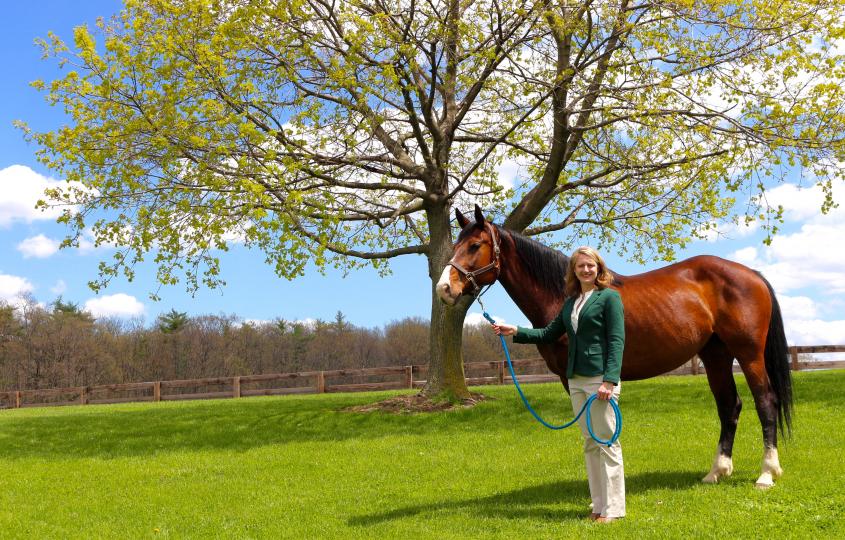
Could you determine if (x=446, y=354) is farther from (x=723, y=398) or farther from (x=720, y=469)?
(x=720, y=469)

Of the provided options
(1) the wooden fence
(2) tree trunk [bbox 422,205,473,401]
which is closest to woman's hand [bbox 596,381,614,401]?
(2) tree trunk [bbox 422,205,473,401]

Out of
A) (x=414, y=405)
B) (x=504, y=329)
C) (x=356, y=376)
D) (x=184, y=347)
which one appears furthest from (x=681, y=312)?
(x=184, y=347)

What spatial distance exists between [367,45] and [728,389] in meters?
8.91

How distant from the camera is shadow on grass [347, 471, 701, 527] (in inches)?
234

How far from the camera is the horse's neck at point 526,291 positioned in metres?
6.00

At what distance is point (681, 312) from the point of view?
6254mm

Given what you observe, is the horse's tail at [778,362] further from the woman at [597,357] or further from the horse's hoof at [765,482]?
the woman at [597,357]

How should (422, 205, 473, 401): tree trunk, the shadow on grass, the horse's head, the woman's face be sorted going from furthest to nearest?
(422, 205, 473, 401): tree trunk, the shadow on grass, the horse's head, the woman's face

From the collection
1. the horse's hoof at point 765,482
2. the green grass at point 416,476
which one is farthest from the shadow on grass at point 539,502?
the horse's hoof at point 765,482

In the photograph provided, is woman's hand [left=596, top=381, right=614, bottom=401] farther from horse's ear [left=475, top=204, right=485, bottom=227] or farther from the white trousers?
horse's ear [left=475, top=204, right=485, bottom=227]

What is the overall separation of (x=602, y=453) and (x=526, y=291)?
1515mm

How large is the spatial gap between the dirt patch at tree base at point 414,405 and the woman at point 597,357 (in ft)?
Answer: 28.8

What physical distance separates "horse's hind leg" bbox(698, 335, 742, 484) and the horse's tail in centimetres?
35

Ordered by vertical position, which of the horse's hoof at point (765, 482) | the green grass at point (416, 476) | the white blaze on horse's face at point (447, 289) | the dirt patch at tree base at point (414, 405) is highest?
the white blaze on horse's face at point (447, 289)
